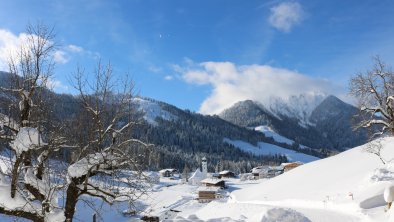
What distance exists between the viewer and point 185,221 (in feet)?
67.2

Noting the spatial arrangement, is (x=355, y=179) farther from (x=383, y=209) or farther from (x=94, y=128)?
(x=94, y=128)

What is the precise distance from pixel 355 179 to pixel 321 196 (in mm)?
4531

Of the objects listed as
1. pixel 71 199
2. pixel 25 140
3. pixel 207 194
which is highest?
pixel 25 140

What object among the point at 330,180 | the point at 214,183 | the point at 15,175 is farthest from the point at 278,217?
the point at 214,183

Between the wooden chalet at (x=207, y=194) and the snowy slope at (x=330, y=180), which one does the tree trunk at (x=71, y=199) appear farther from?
the wooden chalet at (x=207, y=194)

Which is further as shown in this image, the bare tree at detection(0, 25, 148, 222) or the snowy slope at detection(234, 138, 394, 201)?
the snowy slope at detection(234, 138, 394, 201)

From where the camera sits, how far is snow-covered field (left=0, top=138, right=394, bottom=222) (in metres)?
25.5

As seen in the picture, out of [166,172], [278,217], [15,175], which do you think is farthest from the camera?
[166,172]

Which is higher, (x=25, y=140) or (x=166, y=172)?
(x=166, y=172)

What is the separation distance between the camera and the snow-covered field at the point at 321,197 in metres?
25.5

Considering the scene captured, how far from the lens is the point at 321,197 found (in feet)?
125

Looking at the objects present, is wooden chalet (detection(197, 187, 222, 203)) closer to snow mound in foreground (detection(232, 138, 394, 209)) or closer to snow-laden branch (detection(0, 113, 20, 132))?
snow mound in foreground (detection(232, 138, 394, 209))

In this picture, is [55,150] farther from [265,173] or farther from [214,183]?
[265,173]

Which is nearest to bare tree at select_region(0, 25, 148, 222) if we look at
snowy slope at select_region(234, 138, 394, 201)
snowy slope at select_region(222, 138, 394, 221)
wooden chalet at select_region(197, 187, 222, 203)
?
snowy slope at select_region(222, 138, 394, 221)
